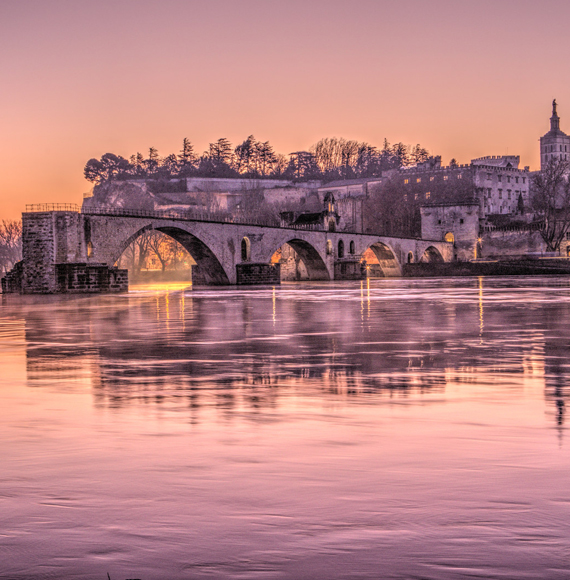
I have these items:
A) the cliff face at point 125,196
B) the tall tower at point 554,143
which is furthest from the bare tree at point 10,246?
the tall tower at point 554,143

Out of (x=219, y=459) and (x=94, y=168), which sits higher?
(x=94, y=168)

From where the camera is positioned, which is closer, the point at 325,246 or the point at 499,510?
the point at 499,510

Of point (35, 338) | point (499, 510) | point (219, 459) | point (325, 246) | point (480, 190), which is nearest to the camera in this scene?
point (499, 510)

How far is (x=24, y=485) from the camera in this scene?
14.2 ft

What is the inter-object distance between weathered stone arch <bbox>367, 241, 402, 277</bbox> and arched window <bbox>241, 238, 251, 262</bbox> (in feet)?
106

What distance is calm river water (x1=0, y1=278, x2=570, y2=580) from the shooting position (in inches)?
125

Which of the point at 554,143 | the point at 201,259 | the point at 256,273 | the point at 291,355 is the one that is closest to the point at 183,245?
the point at 201,259

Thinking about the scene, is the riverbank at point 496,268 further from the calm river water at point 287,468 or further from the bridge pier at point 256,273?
the calm river water at point 287,468

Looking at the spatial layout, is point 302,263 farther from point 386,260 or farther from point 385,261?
point 385,261

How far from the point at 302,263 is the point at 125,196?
61.9 meters

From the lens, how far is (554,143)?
18550cm

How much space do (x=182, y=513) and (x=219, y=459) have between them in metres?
1.11

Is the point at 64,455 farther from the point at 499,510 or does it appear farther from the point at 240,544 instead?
the point at 499,510

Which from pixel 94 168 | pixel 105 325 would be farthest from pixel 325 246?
pixel 94 168
